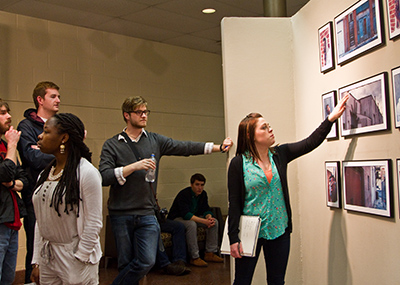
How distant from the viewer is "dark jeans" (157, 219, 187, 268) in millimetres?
5117

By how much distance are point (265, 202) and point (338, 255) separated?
0.60 metres

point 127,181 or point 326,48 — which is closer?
point 326,48

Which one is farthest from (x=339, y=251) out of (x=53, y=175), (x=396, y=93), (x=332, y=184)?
(x=53, y=175)

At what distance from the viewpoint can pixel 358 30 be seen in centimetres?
254

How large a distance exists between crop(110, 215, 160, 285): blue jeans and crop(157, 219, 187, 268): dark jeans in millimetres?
1890

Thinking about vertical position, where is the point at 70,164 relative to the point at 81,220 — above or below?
above

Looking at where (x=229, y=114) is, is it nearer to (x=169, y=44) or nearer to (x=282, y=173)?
(x=282, y=173)

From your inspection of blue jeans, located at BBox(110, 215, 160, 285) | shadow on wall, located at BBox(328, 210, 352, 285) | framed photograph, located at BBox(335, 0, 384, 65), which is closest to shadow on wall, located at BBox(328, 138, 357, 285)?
shadow on wall, located at BBox(328, 210, 352, 285)

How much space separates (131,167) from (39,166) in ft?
2.17

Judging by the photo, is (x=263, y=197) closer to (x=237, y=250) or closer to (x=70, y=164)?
(x=237, y=250)

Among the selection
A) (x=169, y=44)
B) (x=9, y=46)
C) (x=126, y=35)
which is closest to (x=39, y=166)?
(x=9, y=46)

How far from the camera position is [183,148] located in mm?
3518

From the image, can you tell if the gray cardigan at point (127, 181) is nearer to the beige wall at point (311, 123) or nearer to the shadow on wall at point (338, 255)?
the beige wall at point (311, 123)

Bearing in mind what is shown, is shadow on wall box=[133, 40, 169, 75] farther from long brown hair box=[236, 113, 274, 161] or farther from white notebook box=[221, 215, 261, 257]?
white notebook box=[221, 215, 261, 257]
